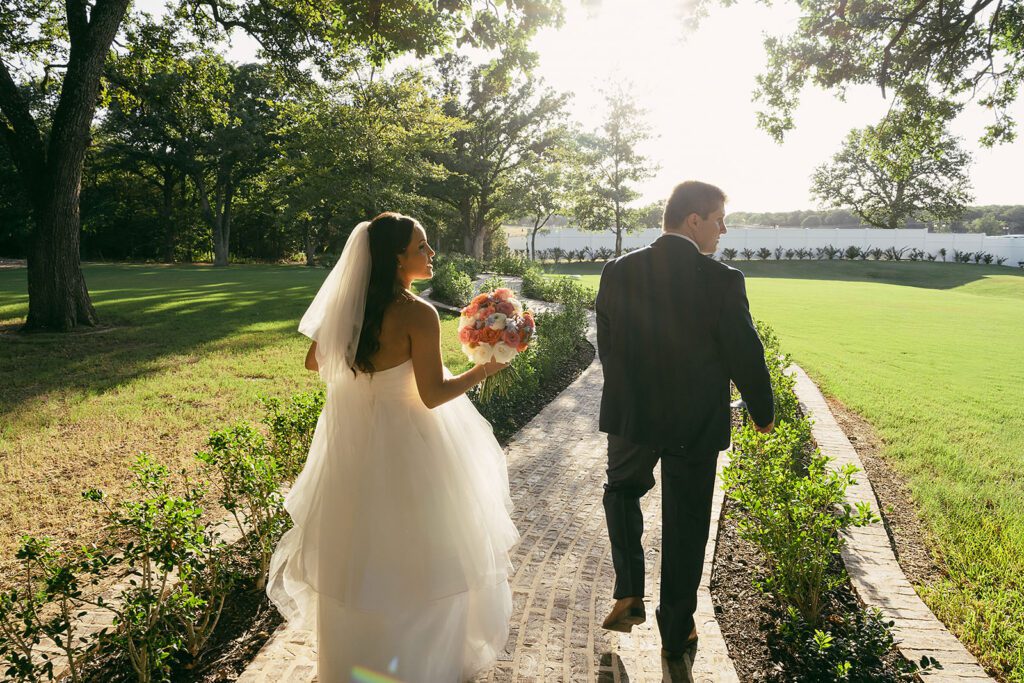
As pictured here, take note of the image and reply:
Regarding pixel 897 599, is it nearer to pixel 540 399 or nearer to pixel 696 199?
pixel 696 199

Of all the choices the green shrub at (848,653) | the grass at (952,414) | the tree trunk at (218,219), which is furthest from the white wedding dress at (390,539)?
the tree trunk at (218,219)

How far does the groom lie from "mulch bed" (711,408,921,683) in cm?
32

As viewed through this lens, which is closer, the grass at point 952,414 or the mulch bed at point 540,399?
the grass at point 952,414

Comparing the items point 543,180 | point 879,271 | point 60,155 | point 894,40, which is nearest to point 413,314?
point 60,155

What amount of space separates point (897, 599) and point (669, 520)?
68.6 inches

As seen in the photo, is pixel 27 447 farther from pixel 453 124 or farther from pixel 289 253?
pixel 289 253

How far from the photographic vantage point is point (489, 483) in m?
3.04

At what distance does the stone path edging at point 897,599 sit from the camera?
2949mm

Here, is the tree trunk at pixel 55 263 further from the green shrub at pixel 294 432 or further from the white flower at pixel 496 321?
the white flower at pixel 496 321

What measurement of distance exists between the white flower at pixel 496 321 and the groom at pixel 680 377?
629mm

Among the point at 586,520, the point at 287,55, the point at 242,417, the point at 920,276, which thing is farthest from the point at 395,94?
the point at 920,276

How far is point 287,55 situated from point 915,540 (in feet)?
52.0

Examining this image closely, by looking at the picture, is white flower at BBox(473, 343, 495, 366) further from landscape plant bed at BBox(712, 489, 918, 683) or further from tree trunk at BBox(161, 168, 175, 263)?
tree trunk at BBox(161, 168, 175, 263)

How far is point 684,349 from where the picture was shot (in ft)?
9.48
